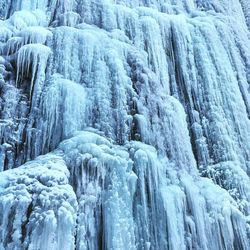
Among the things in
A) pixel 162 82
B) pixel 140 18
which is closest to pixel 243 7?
pixel 140 18

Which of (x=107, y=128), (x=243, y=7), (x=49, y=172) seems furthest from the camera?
(x=243, y=7)

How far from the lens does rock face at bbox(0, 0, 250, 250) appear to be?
5.07m

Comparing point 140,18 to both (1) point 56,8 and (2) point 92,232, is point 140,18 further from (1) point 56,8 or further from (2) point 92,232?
(2) point 92,232

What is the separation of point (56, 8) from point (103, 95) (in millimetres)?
2736

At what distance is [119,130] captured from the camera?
20.8 ft

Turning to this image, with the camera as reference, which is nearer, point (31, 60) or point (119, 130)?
point (119, 130)

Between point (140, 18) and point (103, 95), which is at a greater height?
point (140, 18)

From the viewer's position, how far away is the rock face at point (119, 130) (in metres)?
5.07

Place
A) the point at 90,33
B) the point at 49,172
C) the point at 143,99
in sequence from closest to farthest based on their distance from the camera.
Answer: the point at 49,172
the point at 143,99
the point at 90,33

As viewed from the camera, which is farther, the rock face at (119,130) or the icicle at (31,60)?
the icicle at (31,60)

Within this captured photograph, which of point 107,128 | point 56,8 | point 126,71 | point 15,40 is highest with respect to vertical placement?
point 56,8

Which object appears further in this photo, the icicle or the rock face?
the icicle

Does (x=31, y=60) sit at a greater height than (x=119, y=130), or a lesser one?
greater

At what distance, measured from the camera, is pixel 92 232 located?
5184mm
